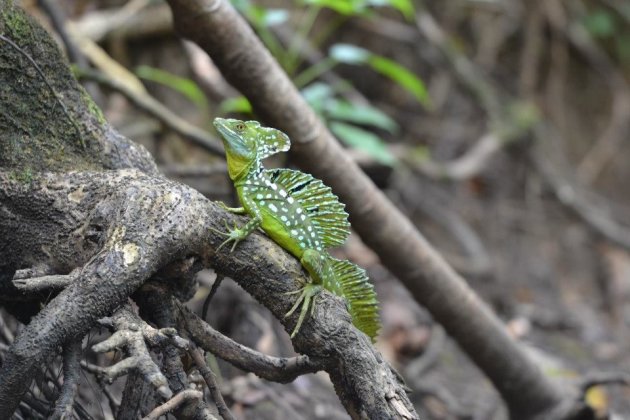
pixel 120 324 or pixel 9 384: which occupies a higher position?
pixel 120 324

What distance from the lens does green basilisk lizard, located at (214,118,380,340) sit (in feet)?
8.38

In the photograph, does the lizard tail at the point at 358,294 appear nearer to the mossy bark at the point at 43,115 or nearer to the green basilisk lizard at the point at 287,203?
the green basilisk lizard at the point at 287,203

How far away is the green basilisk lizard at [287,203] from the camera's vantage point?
2.55 m

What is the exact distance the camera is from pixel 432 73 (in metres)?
8.30

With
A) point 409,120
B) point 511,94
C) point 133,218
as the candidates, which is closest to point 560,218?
point 511,94

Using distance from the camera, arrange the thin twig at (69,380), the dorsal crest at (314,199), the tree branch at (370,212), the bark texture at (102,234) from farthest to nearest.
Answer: the tree branch at (370,212)
the dorsal crest at (314,199)
the bark texture at (102,234)
the thin twig at (69,380)

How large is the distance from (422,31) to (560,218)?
2754 mm

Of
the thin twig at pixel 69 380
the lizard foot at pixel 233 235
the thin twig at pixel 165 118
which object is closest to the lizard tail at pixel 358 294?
the lizard foot at pixel 233 235

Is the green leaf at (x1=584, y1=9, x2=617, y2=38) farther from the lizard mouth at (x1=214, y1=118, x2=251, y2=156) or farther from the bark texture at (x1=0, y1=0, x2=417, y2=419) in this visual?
the bark texture at (x1=0, y1=0, x2=417, y2=419)

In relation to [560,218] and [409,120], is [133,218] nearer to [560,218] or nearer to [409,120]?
[409,120]

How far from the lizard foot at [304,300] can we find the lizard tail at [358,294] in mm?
233

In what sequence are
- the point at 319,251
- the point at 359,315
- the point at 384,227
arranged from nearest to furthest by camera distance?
the point at 319,251, the point at 359,315, the point at 384,227

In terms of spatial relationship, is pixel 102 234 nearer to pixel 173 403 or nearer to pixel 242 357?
pixel 173 403

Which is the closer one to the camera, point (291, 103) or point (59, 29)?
point (291, 103)
